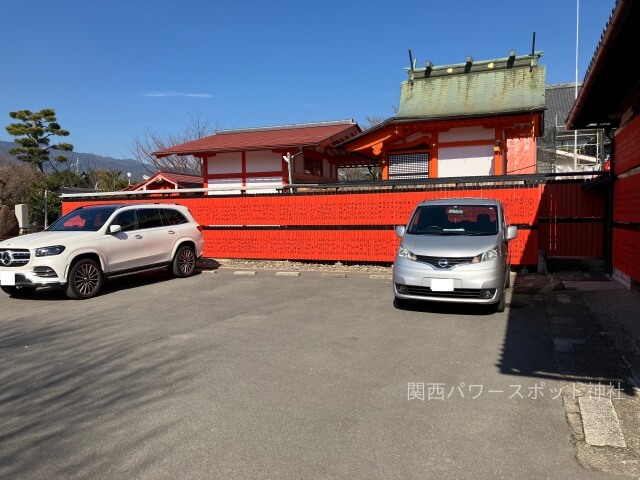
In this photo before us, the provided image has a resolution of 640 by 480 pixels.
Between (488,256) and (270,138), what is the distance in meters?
14.3

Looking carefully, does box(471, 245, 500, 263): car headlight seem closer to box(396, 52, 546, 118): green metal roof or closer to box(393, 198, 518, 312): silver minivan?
box(393, 198, 518, 312): silver minivan

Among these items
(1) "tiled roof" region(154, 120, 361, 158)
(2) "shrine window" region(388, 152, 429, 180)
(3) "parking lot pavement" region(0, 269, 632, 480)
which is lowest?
(3) "parking lot pavement" region(0, 269, 632, 480)

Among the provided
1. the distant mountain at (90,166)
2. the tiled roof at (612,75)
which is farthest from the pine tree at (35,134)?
the tiled roof at (612,75)

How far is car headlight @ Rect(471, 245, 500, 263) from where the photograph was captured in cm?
696

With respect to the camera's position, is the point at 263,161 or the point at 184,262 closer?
the point at 184,262

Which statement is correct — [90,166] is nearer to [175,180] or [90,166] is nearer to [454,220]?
[175,180]

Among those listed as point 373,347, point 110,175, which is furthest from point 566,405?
point 110,175

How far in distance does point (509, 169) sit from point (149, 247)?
13.6 m

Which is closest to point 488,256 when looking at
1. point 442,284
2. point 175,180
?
point 442,284

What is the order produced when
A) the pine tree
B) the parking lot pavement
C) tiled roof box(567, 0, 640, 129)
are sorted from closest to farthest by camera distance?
the parking lot pavement, tiled roof box(567, 0, 640, 129), the pine tree

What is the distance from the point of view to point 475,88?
1471 cm

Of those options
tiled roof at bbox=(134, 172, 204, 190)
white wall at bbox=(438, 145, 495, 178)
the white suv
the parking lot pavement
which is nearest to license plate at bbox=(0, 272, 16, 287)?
the white suv

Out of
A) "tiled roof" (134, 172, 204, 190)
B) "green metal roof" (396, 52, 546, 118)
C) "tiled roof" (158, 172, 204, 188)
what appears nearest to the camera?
"green metal roof" (396, 52, 546, 118)

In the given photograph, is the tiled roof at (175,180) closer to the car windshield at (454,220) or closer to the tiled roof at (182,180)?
the tiled roof at (182,180)
